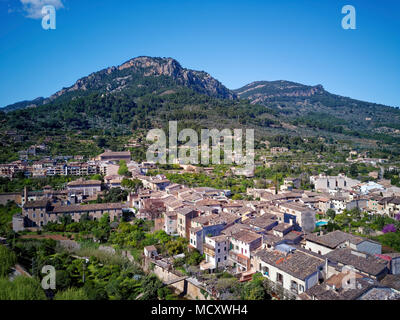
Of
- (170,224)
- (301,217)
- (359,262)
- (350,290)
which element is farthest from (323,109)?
(350,290)

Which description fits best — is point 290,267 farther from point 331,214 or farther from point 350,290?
point 331,214

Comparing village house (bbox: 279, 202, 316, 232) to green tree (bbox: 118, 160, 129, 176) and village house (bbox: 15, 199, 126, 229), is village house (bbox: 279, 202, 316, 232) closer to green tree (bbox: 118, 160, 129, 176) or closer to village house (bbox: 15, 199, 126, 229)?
village house (bbox: 15, 199, 126, 229)

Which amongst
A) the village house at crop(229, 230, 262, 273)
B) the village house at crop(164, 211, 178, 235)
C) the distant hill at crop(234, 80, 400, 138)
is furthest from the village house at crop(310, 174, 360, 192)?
the distant hill at crop(234, 80, 400, 138)

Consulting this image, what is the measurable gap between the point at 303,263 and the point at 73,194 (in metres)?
19.4

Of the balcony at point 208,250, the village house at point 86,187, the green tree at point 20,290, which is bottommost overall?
the balcony at point 208,250

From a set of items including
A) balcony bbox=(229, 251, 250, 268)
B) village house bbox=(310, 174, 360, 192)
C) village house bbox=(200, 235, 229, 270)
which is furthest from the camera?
village house bbox=(310, 174, 360, 192)

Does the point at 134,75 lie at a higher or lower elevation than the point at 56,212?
A: higher

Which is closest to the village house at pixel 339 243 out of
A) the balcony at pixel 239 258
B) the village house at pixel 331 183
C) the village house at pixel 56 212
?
the balcony at pixel 239 258

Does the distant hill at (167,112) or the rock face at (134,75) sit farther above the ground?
the rock face at (134,75)

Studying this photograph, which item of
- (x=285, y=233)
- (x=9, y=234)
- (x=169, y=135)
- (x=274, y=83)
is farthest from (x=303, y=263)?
(x=274, y=83)

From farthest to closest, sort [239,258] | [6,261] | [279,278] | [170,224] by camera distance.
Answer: [170,224], [239,258], [6,261], [279,278]

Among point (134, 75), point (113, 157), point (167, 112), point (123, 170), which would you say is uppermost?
point (134, 75)

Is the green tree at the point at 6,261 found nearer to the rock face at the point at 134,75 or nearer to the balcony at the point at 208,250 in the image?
the balcony at the point at 208,250

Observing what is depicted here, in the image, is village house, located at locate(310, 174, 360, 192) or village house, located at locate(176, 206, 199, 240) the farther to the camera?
village house, located at locate(310, 174, 360, 192)
